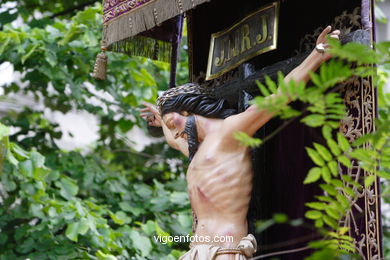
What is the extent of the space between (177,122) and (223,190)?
1.96 ft

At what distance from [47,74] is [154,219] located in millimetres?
1948

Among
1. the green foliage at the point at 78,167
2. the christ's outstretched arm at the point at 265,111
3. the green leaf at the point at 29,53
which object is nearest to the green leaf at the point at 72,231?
the green foliage at the point at 78,167

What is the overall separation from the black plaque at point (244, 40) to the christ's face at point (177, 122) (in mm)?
575

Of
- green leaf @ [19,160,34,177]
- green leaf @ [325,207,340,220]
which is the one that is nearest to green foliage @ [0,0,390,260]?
green leaf @ [19,160,34,177]

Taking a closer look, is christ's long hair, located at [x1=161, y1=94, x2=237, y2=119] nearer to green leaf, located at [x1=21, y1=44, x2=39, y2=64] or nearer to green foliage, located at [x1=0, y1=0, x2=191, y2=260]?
green foliage, located at [x1=0, y1=0, x2=191, y2=260]

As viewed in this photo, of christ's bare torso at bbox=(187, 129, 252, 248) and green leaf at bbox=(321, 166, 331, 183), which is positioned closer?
green leaf at bbox=(321, 166, 331, 183)

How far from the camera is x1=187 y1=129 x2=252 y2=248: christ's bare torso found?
5.18 meters

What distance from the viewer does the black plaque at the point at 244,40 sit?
217 inches

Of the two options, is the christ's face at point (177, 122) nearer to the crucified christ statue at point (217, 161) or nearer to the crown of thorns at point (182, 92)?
the crucified christ statue at point (217, 161)

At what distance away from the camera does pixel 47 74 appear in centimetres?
905

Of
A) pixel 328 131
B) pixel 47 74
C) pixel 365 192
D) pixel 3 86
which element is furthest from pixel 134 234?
pixel 328 131

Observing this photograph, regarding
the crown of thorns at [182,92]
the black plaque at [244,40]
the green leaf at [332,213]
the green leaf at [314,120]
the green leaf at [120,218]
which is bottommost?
the green leaf at [332,213]

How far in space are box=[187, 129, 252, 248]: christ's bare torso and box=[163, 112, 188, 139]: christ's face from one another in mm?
292

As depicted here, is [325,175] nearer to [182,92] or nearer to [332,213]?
[332,213]
